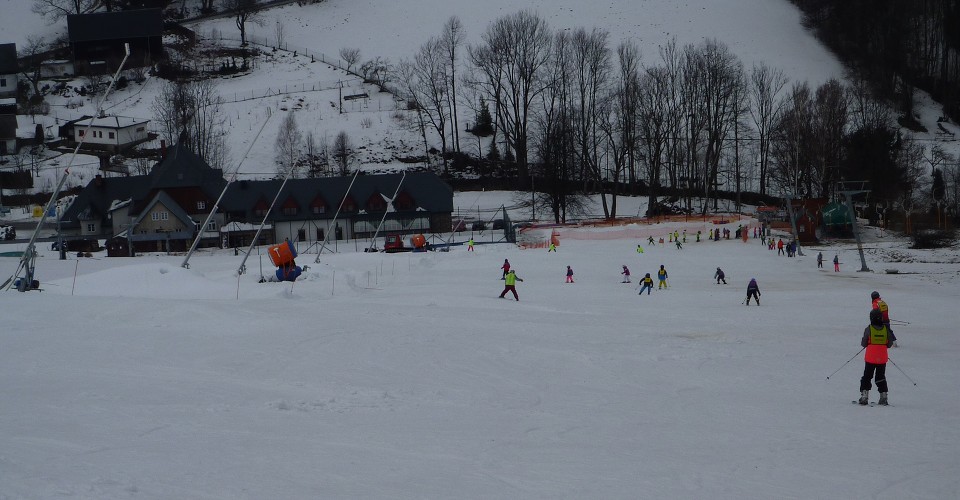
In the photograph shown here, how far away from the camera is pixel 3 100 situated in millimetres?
91938

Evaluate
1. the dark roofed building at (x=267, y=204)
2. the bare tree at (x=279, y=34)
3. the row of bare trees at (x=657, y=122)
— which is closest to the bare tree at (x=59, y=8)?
the bare tree at (x=279, y=34)

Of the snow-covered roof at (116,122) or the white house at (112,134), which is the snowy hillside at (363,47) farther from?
the snow-covered roof at (116,122)

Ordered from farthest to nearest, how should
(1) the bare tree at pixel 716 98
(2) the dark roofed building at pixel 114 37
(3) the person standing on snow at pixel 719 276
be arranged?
(2) the dark roofed building at pixel 114 37, (1) the bare tree at pixel 716 98, (3) the person standing on snow at pixel 719 276

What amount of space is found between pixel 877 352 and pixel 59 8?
132m

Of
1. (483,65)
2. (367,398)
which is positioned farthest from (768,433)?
(483,65)

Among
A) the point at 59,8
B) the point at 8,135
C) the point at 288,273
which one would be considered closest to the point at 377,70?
the point at 8,135

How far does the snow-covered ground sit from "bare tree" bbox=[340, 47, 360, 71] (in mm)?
85910

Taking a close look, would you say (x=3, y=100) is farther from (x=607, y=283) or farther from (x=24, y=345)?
(x=24, y=345)

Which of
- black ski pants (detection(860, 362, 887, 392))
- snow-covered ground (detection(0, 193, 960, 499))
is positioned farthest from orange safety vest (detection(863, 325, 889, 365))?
snow-covered ground (detection(0, 193, 960, 499))

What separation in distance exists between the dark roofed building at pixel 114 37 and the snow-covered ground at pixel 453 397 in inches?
3446

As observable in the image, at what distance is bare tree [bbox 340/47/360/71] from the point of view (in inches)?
4358

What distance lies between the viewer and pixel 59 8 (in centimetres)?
Result: 12050

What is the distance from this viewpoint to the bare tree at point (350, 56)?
111 metres

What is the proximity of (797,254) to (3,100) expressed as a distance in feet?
278
